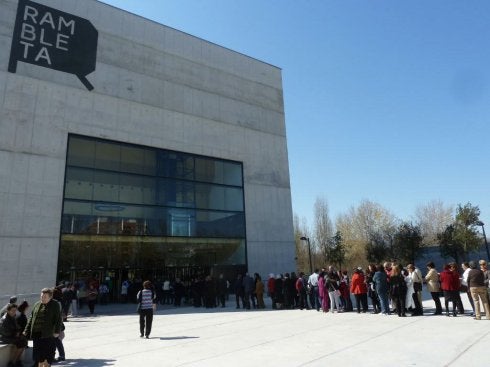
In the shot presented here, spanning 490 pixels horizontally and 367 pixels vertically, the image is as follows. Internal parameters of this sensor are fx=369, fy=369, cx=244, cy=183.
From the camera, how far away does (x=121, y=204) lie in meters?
21.0

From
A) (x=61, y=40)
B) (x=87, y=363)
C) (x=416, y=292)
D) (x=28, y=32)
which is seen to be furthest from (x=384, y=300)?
(x=28, y=32)

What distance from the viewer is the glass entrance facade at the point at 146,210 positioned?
19.9 meters

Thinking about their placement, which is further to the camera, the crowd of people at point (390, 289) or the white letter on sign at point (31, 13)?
the white letter on sign at point (31, 13)

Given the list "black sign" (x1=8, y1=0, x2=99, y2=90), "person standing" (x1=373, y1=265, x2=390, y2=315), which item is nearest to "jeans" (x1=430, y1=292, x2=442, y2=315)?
"person standing" (x1=373, y1=265, x2=390, y2=315)

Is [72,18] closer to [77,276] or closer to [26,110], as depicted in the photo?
[26,110]

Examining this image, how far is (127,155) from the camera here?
22.1 meters

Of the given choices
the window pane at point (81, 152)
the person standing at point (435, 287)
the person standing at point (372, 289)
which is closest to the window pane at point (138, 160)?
the window pane at point (81, 152)

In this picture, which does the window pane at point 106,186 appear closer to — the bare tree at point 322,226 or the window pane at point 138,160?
the window pane at point 138,160

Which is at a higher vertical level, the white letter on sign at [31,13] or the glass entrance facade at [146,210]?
the white letter on sign at [31,13]

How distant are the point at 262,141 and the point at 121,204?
11.9 meters

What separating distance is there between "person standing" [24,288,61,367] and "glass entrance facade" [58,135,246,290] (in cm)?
1348

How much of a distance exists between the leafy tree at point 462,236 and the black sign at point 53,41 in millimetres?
31779

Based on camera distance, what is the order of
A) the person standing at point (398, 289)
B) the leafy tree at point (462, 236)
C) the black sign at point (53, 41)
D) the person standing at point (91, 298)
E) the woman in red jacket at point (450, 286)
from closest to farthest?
the woman in red jacket at point (450, 286), the person standing at point (398, 289), the person standing at point (91, 298), the black sign at point (53, 41), the leafy tree at point (462, 236)

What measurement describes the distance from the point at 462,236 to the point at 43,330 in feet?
112
